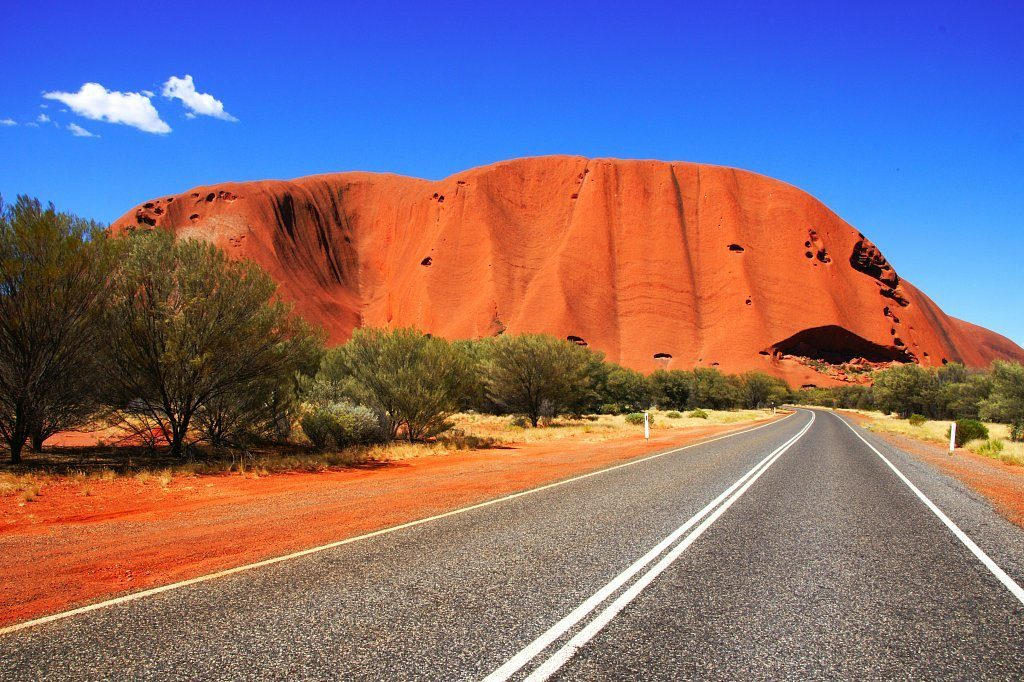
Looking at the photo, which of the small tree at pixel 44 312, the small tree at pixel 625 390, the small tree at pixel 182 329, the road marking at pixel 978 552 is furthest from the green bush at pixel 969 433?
the small tree at pixel 44 312

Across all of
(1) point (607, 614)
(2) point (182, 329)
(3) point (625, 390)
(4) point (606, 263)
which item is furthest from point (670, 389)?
(1) point (607, 614)

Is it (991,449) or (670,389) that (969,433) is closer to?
(991,449)

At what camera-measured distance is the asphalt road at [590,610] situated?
3125 millimetres

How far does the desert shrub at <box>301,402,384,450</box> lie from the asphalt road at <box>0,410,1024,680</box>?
1156 centimetres

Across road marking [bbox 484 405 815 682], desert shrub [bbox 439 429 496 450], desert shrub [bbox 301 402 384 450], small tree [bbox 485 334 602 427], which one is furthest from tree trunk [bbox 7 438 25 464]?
small tree [bbox 485 334 602 427]

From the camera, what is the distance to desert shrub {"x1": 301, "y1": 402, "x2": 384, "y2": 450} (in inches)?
683

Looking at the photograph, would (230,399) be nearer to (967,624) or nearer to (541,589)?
(541,589)

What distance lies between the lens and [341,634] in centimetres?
351

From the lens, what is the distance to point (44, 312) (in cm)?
1170

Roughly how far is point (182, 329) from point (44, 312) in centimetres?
256

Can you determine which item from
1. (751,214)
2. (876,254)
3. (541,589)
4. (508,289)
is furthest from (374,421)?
(876,254)

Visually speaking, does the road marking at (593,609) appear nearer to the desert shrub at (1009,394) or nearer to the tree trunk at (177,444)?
the tree trunk at (177,444)

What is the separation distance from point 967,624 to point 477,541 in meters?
3.97

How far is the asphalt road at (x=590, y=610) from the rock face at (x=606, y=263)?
73.7 metres
